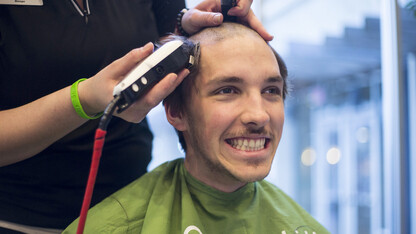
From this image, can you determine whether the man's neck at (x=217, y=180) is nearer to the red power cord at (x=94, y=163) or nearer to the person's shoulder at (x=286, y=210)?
the person's shoulder at (x=286, y=210)

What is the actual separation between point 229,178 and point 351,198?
5001mm

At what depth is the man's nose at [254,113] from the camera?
1.17 m

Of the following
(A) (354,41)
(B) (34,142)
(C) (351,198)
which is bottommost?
(C) (351,198)

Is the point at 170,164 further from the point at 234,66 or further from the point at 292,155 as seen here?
the point at 292,155

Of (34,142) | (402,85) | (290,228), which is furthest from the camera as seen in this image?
(402,85)

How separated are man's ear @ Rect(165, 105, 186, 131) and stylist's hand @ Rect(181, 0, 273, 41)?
0.26 meters

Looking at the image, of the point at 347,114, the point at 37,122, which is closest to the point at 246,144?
the point at 37,122

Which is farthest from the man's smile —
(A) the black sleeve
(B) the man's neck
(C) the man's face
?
(A) the black sleeve

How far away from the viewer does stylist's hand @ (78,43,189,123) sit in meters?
0.99

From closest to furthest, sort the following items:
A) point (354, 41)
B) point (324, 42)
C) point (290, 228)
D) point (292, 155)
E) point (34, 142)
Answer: point (34, 142) → point (290, 228) → point (354, 41) → point (324, 42) → point (292, 155)

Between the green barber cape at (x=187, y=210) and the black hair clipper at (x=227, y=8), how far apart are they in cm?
52

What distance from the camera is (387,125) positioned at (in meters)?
2.16

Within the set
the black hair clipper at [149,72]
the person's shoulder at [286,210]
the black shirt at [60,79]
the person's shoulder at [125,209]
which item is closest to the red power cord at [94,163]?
the black hair clipper at [149,72]

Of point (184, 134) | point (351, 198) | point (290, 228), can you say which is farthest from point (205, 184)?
point (351, 198)
